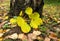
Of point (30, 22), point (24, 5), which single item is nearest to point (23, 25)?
point (30, 22)

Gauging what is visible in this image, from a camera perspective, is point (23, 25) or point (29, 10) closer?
point (23, 25)

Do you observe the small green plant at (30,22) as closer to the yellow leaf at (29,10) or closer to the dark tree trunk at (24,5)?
the yellow leaf at (29,10)

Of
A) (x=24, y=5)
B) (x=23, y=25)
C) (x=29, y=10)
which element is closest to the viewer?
(x=23, y=25)

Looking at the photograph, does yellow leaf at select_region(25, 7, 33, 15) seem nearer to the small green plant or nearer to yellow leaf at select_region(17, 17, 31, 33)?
the small green plant

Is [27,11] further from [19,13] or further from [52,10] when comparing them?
[52,10]

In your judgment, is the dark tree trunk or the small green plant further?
the dark tree trunk

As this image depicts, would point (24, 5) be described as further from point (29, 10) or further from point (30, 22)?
point (30, 22)

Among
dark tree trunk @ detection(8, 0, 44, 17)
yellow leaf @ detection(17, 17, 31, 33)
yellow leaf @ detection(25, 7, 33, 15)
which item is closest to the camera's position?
yellow leaf @ detection(17, 17, 31, 33)

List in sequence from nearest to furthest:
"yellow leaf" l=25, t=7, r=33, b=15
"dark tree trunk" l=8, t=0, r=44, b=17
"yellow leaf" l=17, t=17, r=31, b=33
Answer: "yellow leaf" l=17, t=17, r=31, b=33 < "yellow leaf" l=25, t=7, r=33, b=15 < "dark tree trunk" l=8, t=0, r=44, b=17

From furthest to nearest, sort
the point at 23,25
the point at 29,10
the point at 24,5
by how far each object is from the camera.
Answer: the point at 24,5
the point at 29,10
the point at 23,25

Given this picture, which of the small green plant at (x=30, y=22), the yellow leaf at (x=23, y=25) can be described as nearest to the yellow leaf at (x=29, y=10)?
the small green plant at (x=30, y=22)

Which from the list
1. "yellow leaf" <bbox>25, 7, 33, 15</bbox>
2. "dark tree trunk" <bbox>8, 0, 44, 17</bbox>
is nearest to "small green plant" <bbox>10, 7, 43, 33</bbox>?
"yellow leaf" <bbox>25, 7, 33, 15</bbox>
